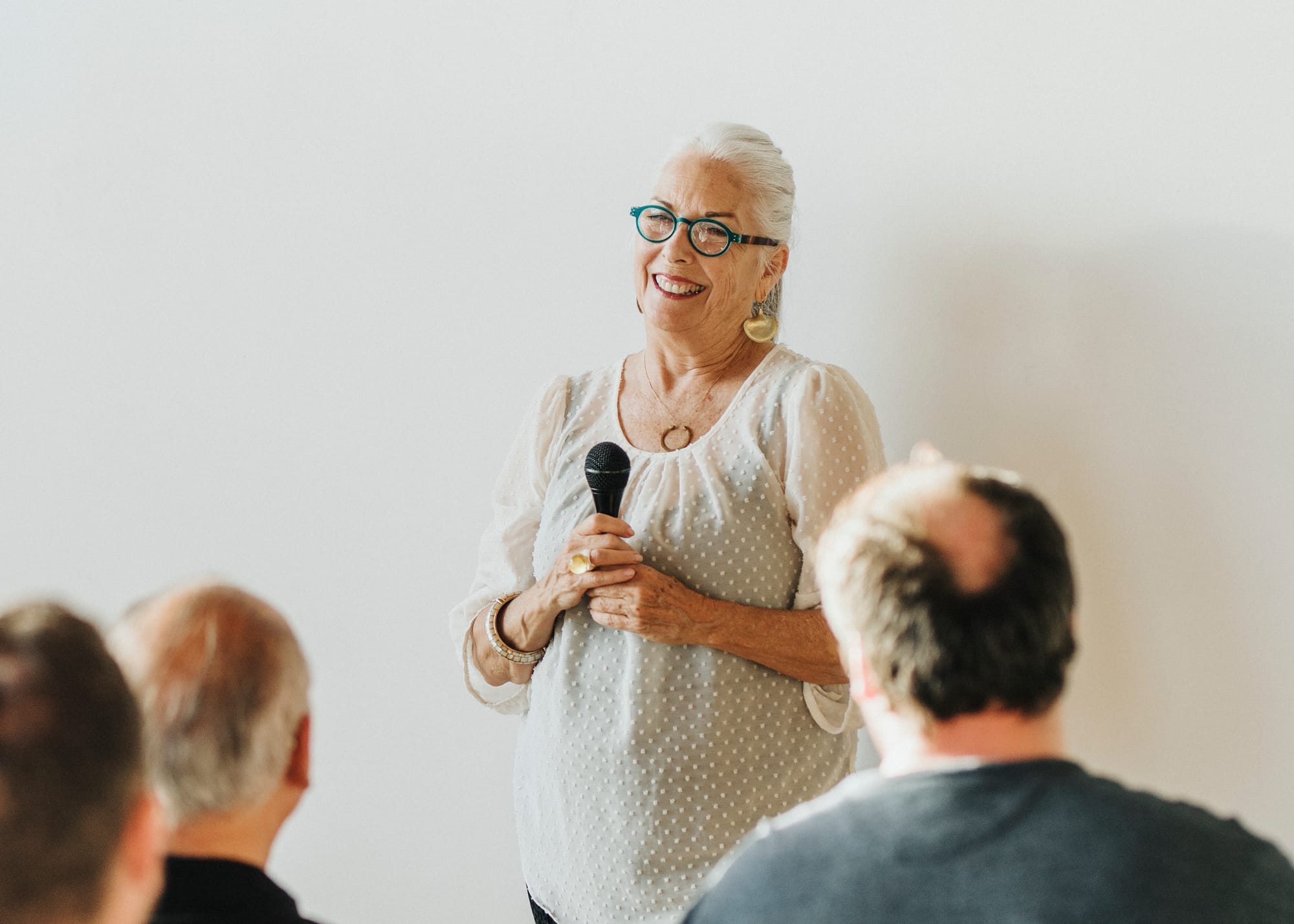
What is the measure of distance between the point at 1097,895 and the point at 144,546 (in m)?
2.13

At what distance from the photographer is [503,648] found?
216cm

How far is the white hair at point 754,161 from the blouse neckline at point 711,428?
0.69 feet

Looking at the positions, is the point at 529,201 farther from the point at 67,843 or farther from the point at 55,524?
the point at 67,843

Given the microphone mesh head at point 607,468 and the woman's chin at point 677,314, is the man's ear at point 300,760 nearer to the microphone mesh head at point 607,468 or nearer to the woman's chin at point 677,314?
the microphone mesh head at point 607,468

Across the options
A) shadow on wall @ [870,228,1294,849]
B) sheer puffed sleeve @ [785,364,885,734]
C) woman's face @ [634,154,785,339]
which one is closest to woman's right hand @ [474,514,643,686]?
sheer puffed sleeve @ [785,364,885,734]

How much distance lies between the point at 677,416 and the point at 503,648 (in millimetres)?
504

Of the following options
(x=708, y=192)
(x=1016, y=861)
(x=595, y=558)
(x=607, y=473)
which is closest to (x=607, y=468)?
(x=607, y=473)

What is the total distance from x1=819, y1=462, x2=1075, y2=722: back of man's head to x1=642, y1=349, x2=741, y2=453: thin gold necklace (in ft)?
3.12

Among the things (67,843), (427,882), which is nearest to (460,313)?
(427,882)

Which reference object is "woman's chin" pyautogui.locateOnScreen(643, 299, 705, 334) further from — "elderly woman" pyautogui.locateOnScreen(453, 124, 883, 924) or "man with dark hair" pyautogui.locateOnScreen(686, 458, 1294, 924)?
"man with dark hair" pyautogui.locateOnScreen(686, 458, 1294, 924)

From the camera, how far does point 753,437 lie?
6.68 ft

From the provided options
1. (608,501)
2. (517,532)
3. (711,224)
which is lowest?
(517,532)

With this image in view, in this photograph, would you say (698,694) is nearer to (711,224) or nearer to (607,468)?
(607,468)

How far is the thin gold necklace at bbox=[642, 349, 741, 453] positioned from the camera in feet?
6.88
